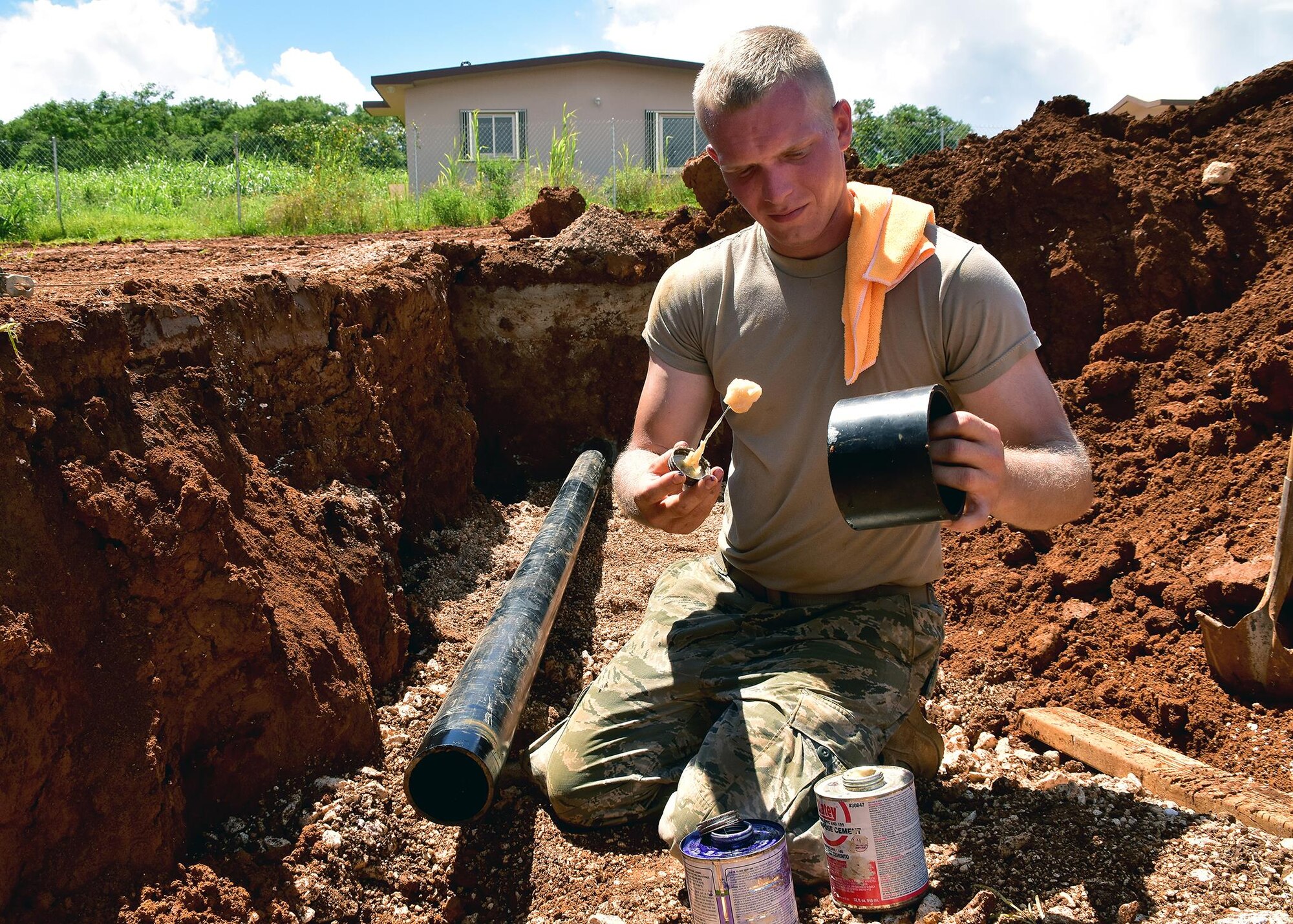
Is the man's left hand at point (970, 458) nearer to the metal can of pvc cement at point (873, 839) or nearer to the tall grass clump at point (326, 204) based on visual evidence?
the metal can of pvc cement at point (873, 839)

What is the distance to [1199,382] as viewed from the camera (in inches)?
182

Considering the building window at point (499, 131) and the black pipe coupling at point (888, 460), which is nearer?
the black pipe coupling at point (888, 460)

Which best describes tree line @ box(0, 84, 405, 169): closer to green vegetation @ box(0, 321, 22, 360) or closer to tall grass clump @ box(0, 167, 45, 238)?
tall grass clump @ box(0, 167, 45, 238)

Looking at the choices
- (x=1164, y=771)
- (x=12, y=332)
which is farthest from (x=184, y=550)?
(x=1164, y=771)

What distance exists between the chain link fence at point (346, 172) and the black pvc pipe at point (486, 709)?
7103 mm

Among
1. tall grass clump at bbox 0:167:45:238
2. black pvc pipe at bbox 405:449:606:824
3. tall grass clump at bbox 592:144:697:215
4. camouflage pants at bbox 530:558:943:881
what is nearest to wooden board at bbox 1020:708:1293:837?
camouflage pants at bbox 530:558:943:881

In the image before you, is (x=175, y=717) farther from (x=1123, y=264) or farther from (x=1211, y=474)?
(x=1123, y=264)

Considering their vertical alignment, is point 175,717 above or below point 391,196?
below

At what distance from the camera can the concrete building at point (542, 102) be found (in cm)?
2019

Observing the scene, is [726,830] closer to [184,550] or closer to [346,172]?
[184,550]

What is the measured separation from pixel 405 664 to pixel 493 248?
3.67m

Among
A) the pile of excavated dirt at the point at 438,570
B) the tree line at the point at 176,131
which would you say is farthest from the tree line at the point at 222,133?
the pile of excavated dirt at the point at 438,570

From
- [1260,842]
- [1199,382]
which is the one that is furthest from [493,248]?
[1260,842]

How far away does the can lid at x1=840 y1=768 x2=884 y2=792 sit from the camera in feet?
6.83
